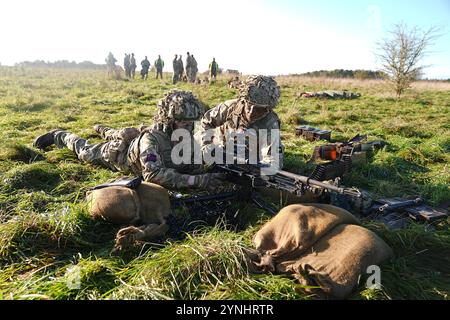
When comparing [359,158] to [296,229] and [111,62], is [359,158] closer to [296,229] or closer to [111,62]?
[296,229]

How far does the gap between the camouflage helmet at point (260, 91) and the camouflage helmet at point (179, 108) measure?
2.51 ft

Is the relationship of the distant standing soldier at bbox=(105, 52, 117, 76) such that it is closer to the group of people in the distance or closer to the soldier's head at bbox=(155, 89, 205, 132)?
the group of people in the distance

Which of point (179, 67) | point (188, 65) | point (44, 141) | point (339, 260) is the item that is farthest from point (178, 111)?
point (179, 67)

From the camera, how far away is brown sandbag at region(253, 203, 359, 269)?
3.00 metres

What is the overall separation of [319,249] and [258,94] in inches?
103

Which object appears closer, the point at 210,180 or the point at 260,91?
the point at 210,180

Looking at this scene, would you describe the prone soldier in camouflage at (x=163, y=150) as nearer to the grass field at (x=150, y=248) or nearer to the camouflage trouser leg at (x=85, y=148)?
the camouflage trouser leg at (x=85, y=148)

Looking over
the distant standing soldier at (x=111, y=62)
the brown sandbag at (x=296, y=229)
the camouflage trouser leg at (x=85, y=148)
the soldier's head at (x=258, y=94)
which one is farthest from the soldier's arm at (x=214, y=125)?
the distant standing soldier at (x=111, y=62)

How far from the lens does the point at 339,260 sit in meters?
2.77

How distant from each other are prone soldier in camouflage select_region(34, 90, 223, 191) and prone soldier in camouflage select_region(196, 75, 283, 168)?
0.46m

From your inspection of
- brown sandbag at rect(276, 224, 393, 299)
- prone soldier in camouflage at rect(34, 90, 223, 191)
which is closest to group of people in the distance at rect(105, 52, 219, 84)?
prone soldier in camouflage at rect(34, 90, 223, 191)

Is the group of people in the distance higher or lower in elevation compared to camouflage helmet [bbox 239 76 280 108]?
higher

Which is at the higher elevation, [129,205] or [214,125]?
[214,125]

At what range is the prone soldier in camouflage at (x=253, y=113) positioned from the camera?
196 inches
